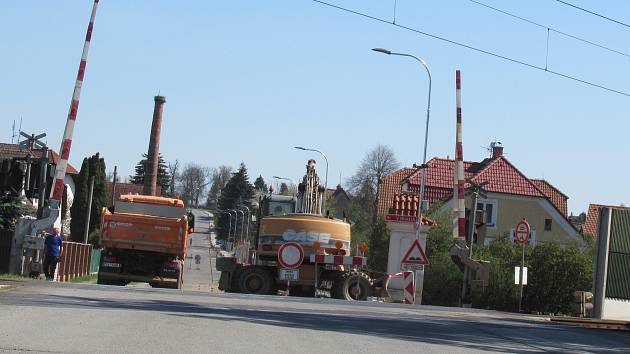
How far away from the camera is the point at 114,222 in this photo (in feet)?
102

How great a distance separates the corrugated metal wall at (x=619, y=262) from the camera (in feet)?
75.4

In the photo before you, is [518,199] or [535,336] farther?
[518,199]

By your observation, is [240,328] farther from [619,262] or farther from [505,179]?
[505,179]

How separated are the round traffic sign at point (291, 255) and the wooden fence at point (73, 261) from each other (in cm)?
958

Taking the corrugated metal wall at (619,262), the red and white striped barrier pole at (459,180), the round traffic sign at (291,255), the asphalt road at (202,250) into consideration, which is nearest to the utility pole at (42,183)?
the round traffic sign at (291,255)

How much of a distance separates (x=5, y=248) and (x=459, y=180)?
1311 centimetres

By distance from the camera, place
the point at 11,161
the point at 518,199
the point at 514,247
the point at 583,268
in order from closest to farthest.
Result: the point at 11,161
the point at 583,268
the point at 514,247
the point at 518,199

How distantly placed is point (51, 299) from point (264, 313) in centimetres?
360

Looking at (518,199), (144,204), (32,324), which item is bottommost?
(32,324)

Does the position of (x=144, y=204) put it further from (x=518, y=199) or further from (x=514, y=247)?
(x=518, y=199)

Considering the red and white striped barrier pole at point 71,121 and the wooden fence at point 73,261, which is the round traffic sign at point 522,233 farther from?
the wooden fence at point 73,261

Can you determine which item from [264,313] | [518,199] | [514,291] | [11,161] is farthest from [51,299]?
[518,199]

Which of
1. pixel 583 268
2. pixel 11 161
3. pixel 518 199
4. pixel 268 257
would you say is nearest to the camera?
pixel 11 161

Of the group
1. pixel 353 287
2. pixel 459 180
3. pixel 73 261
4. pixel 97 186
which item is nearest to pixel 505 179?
pixel 97 186
